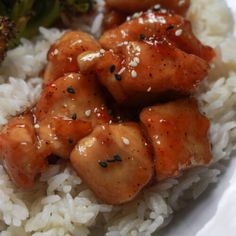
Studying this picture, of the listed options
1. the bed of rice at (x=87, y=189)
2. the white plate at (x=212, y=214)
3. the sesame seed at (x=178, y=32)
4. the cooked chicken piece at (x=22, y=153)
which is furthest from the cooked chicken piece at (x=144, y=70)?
the white plate at (x=212, y=214)

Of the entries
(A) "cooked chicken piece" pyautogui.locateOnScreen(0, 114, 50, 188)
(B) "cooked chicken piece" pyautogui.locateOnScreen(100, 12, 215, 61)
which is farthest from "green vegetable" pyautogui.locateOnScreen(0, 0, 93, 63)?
(A) "cooked chicken piece" pyautogui.locateOnScreen(0, 114, 50, 188)

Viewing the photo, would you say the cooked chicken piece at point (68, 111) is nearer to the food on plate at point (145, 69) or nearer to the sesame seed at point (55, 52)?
the food on plate at point (145, 69)

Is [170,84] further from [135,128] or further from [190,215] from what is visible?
[190,215]

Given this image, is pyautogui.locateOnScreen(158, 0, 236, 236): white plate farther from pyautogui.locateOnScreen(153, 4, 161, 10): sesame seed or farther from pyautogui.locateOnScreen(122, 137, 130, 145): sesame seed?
pyautogui.locateOnScreen(153, 4, 161, 10): sesame seed

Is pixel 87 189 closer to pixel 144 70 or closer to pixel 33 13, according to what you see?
pixel 144 70

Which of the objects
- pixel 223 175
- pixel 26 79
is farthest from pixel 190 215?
pixel 26 79

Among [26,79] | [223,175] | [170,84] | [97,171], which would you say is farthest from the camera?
[26,79]
